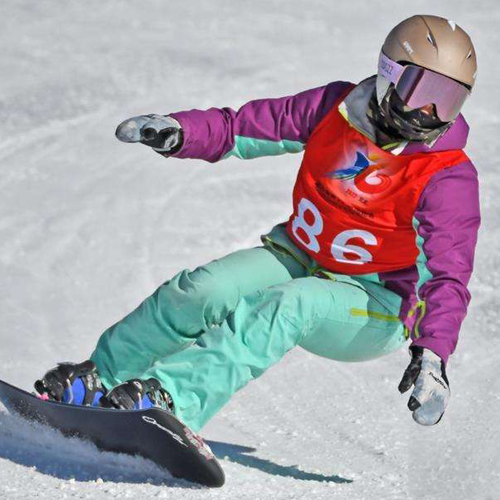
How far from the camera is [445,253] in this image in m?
4.31

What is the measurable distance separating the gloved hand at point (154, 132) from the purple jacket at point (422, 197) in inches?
1.9

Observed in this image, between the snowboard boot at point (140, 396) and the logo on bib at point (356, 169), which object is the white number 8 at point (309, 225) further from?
the snowboard boot at point (140, 396)

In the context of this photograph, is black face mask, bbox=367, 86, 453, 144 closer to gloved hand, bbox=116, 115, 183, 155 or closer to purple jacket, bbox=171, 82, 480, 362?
purple jacket, bbox=171, 82, 480, 362

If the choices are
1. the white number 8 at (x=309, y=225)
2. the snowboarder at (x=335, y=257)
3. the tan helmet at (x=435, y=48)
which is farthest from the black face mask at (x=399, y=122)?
the white number 8 at (x=309, y=225)

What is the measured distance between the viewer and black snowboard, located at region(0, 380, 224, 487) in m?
4.10

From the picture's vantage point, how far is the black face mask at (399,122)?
175 inches

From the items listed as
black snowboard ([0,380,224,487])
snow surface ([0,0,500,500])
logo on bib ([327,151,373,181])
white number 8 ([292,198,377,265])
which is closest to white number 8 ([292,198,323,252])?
white number 8 ([292,198,377,265])

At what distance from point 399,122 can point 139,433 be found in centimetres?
149

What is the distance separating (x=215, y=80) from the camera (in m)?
8.80

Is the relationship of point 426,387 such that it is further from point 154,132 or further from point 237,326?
point 154,132

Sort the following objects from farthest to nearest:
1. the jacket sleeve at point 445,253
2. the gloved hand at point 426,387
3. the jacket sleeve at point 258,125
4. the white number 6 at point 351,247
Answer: the jacket sleeve at point 258,125 < the white number 6 at point 351,247 < the jacket sleeve at point 445,253 < the gloved hand at point 426,387

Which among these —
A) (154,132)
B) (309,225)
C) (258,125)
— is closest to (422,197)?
(309,225)

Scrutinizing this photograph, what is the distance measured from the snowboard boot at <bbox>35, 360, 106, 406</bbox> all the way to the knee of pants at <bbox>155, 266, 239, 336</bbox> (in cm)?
36

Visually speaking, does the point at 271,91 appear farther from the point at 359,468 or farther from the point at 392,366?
the point at 359,468
